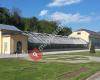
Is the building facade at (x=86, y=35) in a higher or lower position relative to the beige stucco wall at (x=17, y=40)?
higher

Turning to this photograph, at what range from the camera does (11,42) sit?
53.6 meters

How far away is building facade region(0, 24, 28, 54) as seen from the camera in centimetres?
5364

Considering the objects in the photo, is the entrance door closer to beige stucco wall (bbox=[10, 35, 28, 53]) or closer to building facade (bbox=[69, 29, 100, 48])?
beige stucco wall (bbox=[10, 35, 28, 53])

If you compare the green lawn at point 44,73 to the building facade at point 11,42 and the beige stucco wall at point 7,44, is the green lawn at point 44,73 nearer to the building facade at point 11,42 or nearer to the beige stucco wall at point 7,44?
the building facade at point 11,42

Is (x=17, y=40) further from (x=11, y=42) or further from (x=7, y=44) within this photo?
(x=7, y=44)

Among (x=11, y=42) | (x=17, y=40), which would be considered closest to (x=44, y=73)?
(x=11, y=42)

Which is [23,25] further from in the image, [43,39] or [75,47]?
[43,39]

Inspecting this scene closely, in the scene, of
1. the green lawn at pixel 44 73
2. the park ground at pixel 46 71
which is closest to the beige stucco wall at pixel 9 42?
the park ground at pixel 46 71

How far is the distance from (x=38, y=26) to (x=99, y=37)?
2840 centimetres

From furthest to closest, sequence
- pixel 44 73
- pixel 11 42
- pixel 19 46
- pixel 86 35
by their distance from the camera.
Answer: pixel 86 35
pixel 19 46
pixel 11 42
pixel 44 73

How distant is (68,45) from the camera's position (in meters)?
87.0

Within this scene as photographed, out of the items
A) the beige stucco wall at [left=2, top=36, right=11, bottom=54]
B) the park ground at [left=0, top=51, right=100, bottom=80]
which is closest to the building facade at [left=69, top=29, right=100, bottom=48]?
the beige stucco wall at [left=2, top=36, right=11, bottom=54]

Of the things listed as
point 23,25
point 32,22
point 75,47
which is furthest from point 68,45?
point 32,22

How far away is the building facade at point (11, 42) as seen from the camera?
53.6 metres
